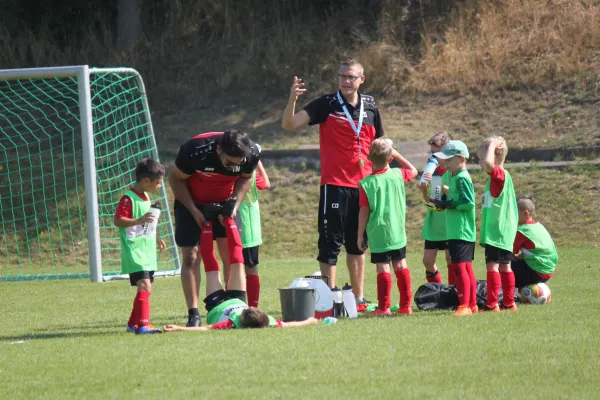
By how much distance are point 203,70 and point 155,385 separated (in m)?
19.6

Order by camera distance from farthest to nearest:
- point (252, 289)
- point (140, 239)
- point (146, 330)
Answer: point (252, 289)
point (140, 239)
point (146, 330)

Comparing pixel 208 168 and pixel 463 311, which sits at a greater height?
pixel 208 168

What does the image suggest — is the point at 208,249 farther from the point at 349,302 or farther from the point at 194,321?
the point at 349,302

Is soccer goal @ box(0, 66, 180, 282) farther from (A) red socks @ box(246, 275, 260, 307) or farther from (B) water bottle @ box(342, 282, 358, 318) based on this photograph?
(B) water bottle @ box(342, 282, 358, 318)

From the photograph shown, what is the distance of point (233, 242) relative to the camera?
27.2 ft

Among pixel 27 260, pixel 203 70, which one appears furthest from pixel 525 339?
pixel 203 70

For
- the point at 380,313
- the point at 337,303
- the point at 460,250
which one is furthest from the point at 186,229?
the point at 460,250

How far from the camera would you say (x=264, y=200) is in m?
19.0

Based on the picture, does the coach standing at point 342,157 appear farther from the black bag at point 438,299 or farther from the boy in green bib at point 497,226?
→ the boy in green bib at point 497,226

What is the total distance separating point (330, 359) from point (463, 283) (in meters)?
2.49

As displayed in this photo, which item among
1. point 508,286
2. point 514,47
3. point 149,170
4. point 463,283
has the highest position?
point 514,47

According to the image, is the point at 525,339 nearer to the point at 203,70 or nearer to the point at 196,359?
the point at 196,359

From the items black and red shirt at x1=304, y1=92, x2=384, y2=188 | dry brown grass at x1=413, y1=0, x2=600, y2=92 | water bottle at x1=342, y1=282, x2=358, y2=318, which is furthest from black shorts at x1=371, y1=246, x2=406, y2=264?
dry brown grass at x1=413, y1=0, x2=600, y2=92

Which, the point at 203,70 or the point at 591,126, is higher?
the point at 203,70
